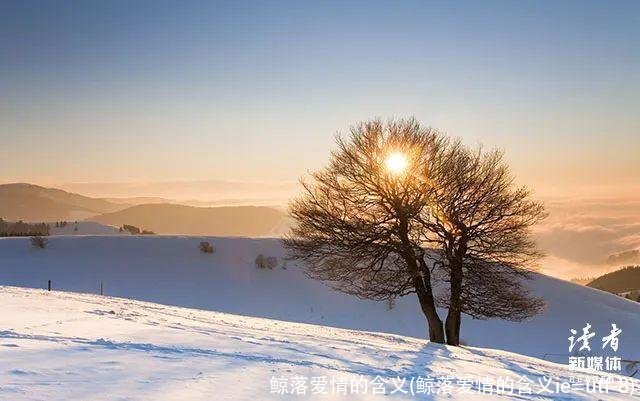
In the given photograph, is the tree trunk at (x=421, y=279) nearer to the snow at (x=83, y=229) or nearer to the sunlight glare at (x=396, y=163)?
the sunlight glare at (x=396, y=163)

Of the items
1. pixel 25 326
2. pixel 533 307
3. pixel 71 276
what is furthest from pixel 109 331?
pixel 71 276

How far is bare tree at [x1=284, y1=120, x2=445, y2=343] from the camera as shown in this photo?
17641 mm

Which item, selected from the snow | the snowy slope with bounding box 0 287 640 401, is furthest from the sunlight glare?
the snow

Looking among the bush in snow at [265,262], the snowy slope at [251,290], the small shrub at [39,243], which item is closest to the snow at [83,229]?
the small shrub at [39,243]

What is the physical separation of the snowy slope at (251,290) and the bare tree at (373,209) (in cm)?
1102

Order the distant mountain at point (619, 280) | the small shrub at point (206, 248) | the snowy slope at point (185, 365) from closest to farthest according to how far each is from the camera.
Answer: the snowy slope at point (185, 365)
the small shrub at point (206, 248)
the distant mountain at point (619, 280)

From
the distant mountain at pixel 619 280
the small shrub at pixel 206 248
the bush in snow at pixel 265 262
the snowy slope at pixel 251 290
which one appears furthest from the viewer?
the distant mountain at pixel 619 280

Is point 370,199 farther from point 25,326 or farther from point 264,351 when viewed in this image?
point 25,326

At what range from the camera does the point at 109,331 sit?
8.45 m

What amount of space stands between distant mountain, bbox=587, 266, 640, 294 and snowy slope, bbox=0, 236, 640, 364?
4312cm

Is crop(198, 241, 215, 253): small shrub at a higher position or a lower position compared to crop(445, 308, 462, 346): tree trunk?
higher

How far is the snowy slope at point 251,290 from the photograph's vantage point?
29172mm

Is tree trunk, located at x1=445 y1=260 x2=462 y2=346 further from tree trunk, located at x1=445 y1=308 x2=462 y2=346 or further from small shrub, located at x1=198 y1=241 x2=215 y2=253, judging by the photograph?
small shrub, located at x1=198 y1=241 x2=215 y2=253

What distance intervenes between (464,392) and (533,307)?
1312cm
